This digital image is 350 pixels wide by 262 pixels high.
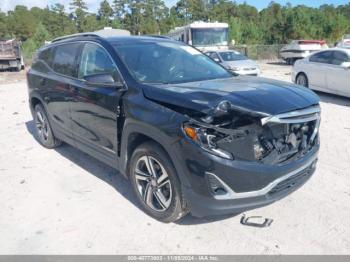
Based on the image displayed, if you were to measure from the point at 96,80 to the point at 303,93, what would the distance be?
2165 millimetres

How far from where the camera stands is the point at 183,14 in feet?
226

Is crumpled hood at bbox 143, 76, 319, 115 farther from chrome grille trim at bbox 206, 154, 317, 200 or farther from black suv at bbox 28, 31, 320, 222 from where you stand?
chrome grille trim at bbox 206, 154, 317, 200

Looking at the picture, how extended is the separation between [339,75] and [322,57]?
3.85ft

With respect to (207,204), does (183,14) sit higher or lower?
higher

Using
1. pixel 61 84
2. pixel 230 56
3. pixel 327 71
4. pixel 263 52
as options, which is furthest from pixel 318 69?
pixel 263 52

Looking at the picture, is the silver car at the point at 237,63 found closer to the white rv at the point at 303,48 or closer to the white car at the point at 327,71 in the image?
the white car at the point at 327,71

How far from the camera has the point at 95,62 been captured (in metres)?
4.37

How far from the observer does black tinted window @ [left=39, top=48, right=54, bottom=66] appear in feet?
18.5

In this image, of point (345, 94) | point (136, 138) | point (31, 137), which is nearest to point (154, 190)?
point (136, 138)

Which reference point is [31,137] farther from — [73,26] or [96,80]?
[73,26]

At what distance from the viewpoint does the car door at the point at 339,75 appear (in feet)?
31.6

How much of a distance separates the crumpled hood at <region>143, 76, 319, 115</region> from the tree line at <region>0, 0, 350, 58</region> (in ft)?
125

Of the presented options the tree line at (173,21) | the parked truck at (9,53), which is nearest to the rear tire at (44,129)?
the parked truck at (9,53)

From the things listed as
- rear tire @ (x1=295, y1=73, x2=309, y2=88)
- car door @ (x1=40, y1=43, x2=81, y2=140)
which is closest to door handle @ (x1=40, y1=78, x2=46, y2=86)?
car door @ (x1=40, y1=43, x2=81, y2=140)
